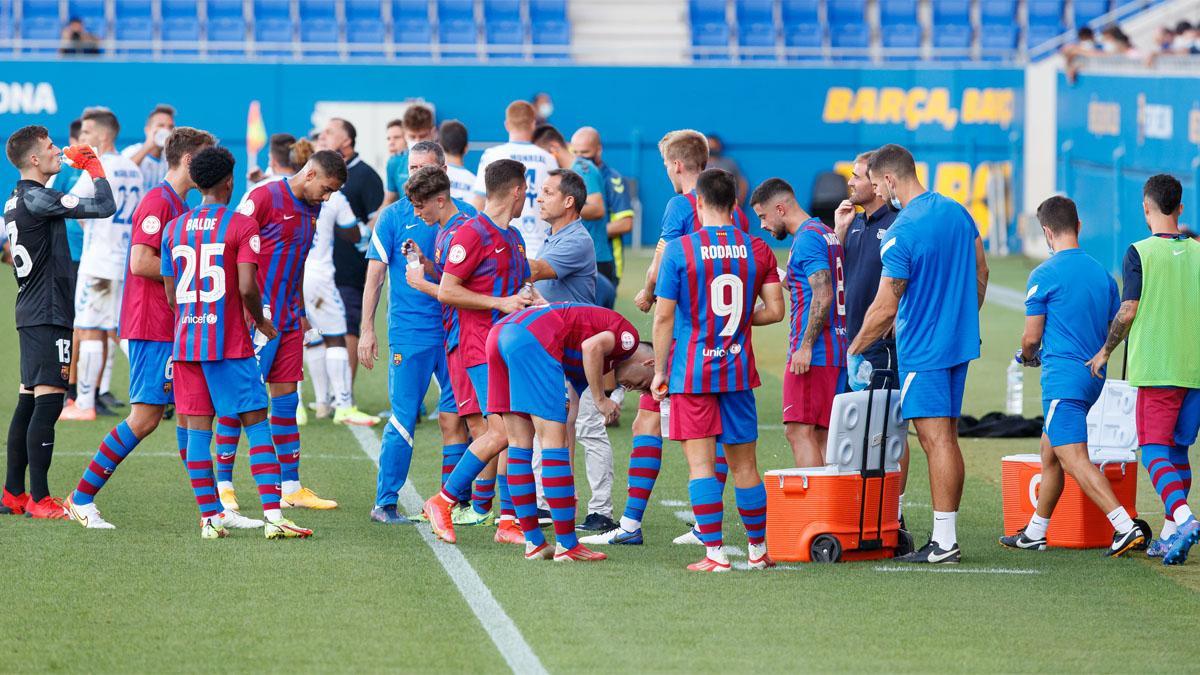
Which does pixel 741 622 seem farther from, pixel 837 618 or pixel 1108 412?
pixel 1108 412

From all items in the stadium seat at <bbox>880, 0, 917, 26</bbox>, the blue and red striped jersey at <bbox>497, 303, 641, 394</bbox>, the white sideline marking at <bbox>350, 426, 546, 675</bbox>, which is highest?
the stadium seat at <bbox>880, 0, 917, 26</bbox>

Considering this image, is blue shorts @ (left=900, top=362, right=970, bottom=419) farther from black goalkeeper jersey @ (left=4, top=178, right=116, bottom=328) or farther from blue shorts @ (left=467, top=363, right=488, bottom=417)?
black goalkeeper jersey @ (left=4, top=178, right=116, bottom=328)

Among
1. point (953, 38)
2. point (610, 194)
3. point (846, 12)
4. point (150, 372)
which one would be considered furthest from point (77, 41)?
point (150, 372)

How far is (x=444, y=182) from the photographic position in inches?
305

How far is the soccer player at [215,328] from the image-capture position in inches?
296

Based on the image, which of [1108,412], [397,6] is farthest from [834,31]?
[1108,412]

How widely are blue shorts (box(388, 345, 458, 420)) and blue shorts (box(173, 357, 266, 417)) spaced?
851 millimetres

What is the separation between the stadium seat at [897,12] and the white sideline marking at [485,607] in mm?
24461

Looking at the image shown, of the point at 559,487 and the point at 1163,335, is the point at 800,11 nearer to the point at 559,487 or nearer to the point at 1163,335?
the point at 1163,335

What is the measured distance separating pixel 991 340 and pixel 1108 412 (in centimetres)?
859

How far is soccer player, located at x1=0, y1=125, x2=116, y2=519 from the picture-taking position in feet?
26.6

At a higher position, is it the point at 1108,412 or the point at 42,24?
the point at 42,24

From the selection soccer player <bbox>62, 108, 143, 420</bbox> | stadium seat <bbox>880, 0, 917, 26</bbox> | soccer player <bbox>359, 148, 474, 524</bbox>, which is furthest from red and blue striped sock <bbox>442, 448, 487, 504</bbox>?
stadium seat <bbox>880, 0, 917, 26</bbox>

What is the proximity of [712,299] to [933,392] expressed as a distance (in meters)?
1.13
